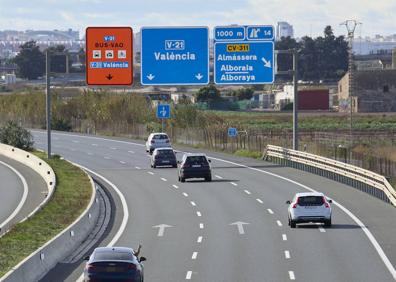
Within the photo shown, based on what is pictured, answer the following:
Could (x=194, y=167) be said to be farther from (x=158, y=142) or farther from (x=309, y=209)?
(x=158, y=142)

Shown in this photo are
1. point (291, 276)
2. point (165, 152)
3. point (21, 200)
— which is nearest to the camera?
point (291, 276)

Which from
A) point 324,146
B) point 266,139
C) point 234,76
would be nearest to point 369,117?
point 266,139

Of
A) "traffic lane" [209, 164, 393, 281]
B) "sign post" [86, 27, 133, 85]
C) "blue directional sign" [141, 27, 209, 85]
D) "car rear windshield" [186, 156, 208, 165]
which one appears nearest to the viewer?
"traffic lane" [209, 164, 393, 281]

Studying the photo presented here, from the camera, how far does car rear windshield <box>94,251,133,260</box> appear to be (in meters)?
23.2

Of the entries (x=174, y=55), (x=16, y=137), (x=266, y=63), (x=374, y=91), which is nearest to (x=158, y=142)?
(x=16, y=137)

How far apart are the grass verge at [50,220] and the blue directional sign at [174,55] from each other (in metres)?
7.08

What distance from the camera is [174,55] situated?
6159 cm

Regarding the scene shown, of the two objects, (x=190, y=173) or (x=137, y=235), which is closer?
(x=137, y=235)

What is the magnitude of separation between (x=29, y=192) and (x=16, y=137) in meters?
31.0

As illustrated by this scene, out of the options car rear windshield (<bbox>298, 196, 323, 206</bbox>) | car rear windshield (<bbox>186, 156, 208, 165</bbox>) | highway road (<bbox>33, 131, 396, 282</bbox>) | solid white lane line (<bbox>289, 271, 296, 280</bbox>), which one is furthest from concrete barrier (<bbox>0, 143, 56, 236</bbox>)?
solid white lane line (<bbox>289, 271, 296, 280</bbox>)

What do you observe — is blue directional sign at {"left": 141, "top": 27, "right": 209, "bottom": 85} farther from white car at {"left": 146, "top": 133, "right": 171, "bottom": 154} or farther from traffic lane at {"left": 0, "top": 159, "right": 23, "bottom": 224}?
white car at {"left": 146, "top": 133, "right": 171, "bottom": 154}

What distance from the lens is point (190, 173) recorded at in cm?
5722

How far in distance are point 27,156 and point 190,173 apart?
19.8m

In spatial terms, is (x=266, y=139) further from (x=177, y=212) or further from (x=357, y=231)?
(x=357, y=231)
